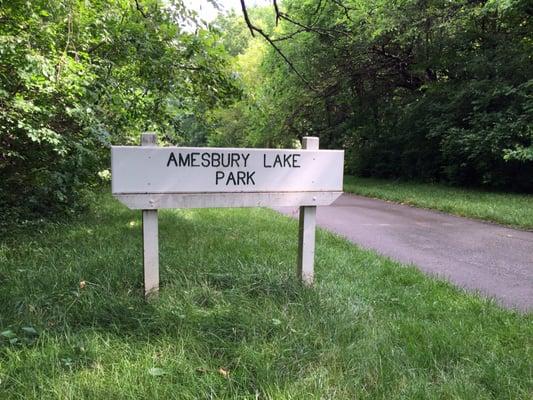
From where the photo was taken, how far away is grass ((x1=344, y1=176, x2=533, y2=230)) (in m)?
10.1

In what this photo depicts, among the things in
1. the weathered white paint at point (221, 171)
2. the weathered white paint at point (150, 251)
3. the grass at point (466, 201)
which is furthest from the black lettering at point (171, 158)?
the grass at point (466, 201)

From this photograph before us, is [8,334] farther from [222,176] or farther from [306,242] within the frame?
[306,242]

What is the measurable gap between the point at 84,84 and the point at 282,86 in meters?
15.9

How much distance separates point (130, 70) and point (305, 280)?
5.03 m

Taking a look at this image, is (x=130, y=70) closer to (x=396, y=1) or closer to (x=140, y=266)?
(x=140, y=266)

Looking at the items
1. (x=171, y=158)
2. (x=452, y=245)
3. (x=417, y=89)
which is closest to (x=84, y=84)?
(x=171, y=158)

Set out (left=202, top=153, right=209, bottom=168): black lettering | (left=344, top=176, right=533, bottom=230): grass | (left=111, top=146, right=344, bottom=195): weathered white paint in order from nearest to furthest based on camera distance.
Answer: (left=111, top=146, right=344, bottom=195): weathered white paint, (left=202, top=153, right=209, bottom=168): black lettering, (left=344, top=176, right=533, bottom=230): grass

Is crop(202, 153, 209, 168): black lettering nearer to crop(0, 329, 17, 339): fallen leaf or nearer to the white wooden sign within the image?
the white wooden sign

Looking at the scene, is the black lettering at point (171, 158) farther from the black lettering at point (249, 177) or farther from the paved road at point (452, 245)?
the paved road at point (452, 245)

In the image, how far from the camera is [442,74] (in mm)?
18234

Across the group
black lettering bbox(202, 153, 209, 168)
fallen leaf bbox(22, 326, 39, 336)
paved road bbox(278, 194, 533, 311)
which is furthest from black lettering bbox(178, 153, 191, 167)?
paved road bbox(278, 194, 533, 311)

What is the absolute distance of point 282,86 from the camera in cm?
2055

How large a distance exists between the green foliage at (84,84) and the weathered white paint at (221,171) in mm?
1909

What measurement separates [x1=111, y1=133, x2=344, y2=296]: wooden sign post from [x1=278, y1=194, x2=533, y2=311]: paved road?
222 cm
